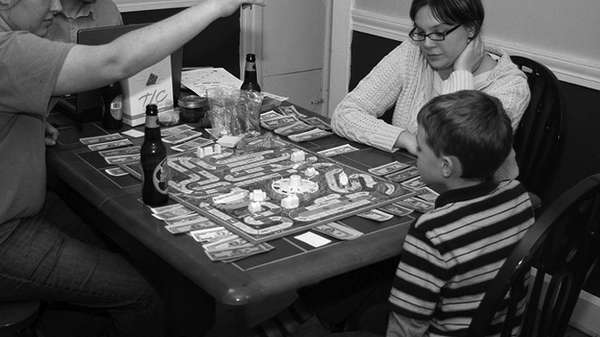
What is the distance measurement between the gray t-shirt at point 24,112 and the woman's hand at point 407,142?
1.02 meters

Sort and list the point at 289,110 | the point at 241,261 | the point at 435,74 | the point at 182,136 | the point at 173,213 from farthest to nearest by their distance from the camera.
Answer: the point at 289,110
the point at 435,74
the point at 182,136
the point at 173,213
the point at 241,261

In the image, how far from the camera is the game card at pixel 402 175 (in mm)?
2037

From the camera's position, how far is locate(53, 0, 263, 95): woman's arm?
1735 mm

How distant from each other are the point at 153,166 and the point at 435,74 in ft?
3.63

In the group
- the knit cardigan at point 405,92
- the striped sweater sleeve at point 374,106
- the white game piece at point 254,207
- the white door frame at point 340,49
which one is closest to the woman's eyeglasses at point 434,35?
the knit cardigan at point 405,92

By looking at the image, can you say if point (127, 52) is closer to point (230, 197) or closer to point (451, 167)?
point (230, 197)

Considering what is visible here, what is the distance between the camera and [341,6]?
12.5 ft

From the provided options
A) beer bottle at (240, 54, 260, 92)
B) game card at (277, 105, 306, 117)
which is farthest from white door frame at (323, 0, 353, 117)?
beer bottle at (240, 54, 260, 92)

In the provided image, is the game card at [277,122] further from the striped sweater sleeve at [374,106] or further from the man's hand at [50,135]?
the man's hand at [50,135]

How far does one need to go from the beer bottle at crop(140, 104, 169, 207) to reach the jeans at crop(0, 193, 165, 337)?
0.27m

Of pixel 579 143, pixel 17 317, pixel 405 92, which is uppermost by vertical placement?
pixel 405 92

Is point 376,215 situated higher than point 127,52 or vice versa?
point 127,52

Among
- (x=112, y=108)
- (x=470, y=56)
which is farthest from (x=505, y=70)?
(x=112, y=108)

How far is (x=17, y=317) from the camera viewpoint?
1.77 metres
